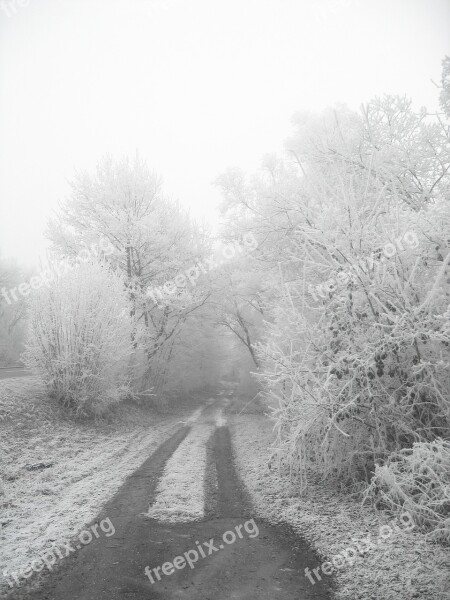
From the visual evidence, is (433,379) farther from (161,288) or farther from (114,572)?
(161,288)

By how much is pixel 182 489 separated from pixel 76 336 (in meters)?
7.45

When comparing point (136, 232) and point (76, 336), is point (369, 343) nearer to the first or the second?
point (76, 336)

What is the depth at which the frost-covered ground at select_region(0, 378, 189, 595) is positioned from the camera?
16.8 feet

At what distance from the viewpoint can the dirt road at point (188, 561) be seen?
12.5 feet

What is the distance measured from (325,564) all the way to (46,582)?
3.36m

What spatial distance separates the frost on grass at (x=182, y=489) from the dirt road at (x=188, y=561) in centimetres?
18

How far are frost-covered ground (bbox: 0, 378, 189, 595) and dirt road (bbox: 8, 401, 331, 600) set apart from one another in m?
0.63

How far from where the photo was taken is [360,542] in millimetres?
4551

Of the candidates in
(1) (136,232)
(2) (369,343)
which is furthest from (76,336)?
(2) (369,343)

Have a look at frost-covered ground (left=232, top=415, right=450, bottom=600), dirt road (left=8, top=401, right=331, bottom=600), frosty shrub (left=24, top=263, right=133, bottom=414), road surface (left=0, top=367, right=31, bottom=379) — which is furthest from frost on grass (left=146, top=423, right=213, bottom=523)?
road surface (left=0, top=367, right=31, bottom=379)

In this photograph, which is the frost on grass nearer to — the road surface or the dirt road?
the dirt road

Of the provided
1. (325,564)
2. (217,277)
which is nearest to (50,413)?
(325,564)

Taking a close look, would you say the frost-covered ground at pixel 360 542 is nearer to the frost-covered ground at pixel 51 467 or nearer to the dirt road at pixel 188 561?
the dirt road at pixel 188 561

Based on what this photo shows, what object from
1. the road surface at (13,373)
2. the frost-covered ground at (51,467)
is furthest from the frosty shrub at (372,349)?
the road surface at (13,373)
